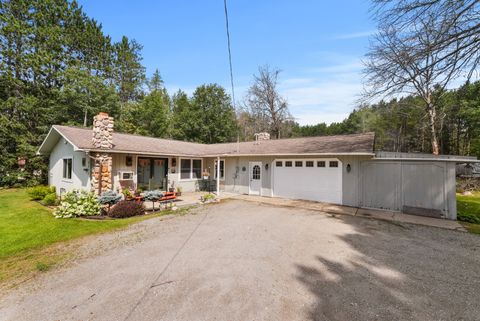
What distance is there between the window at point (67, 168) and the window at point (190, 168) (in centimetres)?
559

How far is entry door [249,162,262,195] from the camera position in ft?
40.8

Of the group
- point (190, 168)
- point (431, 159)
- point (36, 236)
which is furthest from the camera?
point (190, 168)

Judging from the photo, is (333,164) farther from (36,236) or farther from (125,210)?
(36,236)

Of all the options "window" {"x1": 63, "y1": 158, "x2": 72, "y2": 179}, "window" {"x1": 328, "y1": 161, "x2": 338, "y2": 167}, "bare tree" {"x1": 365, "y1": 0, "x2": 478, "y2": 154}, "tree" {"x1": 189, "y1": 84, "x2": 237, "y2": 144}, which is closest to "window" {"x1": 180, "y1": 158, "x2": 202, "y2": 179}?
"window" {"x1": 63, "y1": 158, "x2": 72, "y2": 179}

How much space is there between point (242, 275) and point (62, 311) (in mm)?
2580

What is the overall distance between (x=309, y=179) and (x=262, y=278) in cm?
791

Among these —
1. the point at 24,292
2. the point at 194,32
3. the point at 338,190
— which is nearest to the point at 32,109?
the point at 194,32

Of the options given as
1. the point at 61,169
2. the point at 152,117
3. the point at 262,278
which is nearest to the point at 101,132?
the point at 61,169

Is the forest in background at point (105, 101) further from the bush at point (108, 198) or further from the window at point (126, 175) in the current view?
the window at point (126, 175)

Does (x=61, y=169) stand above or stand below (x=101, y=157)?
below

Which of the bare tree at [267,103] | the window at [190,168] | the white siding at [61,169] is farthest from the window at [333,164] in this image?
the bare tree at [267,103]

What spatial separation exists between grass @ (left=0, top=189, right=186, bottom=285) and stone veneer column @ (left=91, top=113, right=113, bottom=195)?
A: 190 centimetres

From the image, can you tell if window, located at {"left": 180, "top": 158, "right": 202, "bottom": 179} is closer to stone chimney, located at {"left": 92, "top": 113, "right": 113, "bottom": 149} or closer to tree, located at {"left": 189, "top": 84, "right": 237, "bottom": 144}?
stone chimney, located at {"left": 92, "top": 113, "right": 113, "bottom": 149}

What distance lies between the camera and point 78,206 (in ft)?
25.5
